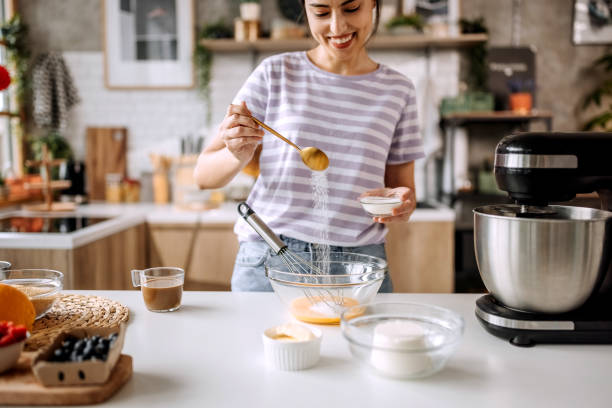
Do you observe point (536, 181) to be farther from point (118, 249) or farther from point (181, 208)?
point (181, 208)

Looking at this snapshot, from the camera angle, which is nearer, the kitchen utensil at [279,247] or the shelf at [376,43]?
the kitchen utensil at [279,247]

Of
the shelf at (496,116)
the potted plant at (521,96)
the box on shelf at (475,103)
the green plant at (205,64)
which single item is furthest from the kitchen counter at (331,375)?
the green plant at (205,64)

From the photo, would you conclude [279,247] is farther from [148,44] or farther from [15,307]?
[148,44]

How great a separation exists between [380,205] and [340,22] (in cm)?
50

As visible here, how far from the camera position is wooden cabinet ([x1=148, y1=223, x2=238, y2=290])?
3.00m

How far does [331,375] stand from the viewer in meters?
0.85

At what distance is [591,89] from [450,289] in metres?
1.75

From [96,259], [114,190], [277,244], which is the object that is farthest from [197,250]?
[277,244]

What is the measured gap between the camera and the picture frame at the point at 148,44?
11.7ft

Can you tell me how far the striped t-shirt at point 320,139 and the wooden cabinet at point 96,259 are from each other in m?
1.12

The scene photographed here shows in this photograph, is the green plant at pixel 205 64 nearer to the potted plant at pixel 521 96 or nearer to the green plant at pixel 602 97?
the potted plant at pixel 521 96

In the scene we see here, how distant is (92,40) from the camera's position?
3635 mm

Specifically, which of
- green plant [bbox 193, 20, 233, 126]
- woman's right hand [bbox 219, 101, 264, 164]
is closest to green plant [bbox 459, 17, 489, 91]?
green plant [bbox 193, 20, 233, 126]

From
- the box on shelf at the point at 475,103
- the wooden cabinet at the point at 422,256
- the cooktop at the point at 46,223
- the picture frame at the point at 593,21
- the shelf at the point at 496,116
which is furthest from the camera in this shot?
the picture frame at the point at 593,21
